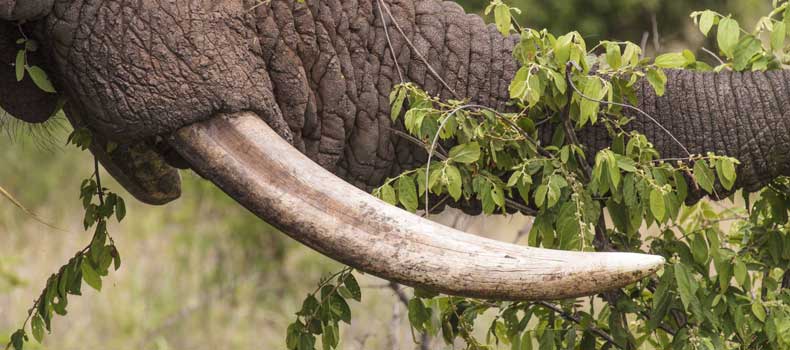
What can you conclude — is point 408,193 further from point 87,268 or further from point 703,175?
point 87,268

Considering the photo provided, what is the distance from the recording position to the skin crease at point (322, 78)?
2727mm

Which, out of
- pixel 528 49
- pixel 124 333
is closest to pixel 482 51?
pixel 528 49

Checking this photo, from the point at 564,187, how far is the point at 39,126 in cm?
128

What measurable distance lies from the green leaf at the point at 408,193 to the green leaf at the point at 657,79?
52 centimetres

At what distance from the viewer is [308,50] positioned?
2.92 meters

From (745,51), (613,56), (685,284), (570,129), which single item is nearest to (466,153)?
(570,129)

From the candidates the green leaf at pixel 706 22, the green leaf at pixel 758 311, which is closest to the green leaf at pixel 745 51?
the green leaf at pixel 706 22

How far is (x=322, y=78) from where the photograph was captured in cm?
295

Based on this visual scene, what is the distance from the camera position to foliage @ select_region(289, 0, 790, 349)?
9.61 feet

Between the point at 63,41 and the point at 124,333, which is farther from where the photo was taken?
the point at 124,333

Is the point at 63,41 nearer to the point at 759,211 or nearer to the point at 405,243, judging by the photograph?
the point at 405,243

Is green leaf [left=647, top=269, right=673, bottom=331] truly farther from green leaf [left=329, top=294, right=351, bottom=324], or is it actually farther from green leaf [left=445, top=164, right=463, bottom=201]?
green leaf [left=329, top=294, right=351, bottom=324]

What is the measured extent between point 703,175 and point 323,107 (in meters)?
0.78

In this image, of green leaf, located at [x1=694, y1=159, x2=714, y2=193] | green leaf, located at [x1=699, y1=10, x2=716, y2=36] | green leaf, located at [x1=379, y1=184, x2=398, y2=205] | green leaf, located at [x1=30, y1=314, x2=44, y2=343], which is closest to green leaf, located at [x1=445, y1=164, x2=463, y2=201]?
green leaf, located at [x1=379, y1=184, x2=398, y2=205]
